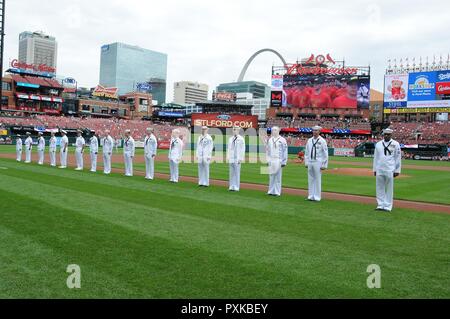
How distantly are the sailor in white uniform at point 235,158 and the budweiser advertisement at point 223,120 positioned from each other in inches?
2395

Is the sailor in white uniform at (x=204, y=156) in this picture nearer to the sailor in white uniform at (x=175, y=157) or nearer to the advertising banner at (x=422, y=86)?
the sailor in white uniform at (x=175, y=157)

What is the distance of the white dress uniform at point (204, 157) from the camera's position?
16.3 m

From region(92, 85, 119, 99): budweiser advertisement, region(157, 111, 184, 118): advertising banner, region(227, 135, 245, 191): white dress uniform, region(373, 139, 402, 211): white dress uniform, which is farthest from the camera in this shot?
region(92, 85, 119, 99): budweiser advertisement

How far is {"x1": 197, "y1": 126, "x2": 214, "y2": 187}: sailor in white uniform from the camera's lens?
53.6 ft

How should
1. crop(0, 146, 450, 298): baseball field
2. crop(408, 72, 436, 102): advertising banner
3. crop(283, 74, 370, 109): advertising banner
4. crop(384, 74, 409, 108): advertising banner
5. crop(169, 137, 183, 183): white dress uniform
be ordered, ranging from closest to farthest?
crop(0, 146, 450, 298): baseball field < crop(169, 137, 183, 183): white dress uniform < crop(408, 72, 436, 102): advertising banner < crop(384, 74, 409, 108): advertising banner < crop(283, 74, 370, 109): advertising banner

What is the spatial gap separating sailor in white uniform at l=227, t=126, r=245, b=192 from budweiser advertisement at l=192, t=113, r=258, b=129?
60.8 metres

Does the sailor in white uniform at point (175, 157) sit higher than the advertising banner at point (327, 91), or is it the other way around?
the advertising banner at point (327, 91)

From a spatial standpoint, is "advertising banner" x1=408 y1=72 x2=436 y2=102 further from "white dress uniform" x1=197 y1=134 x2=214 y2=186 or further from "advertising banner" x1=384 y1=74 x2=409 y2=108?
"white dress uniform" x1=197 y1=134 x2=214 y2=186

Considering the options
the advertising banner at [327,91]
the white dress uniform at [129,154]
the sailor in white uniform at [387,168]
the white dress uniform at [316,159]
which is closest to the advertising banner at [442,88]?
the advertising banner at [327,91]

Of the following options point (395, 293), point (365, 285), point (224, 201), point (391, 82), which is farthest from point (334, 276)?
point (391, 82)

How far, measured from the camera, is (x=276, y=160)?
14359 millimetres

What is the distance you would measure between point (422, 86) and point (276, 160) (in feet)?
189

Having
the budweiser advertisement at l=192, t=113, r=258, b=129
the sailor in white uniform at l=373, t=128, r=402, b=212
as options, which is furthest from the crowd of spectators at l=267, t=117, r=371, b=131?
the sailor in white uniform at l=373, t=128, r=402, b=212
